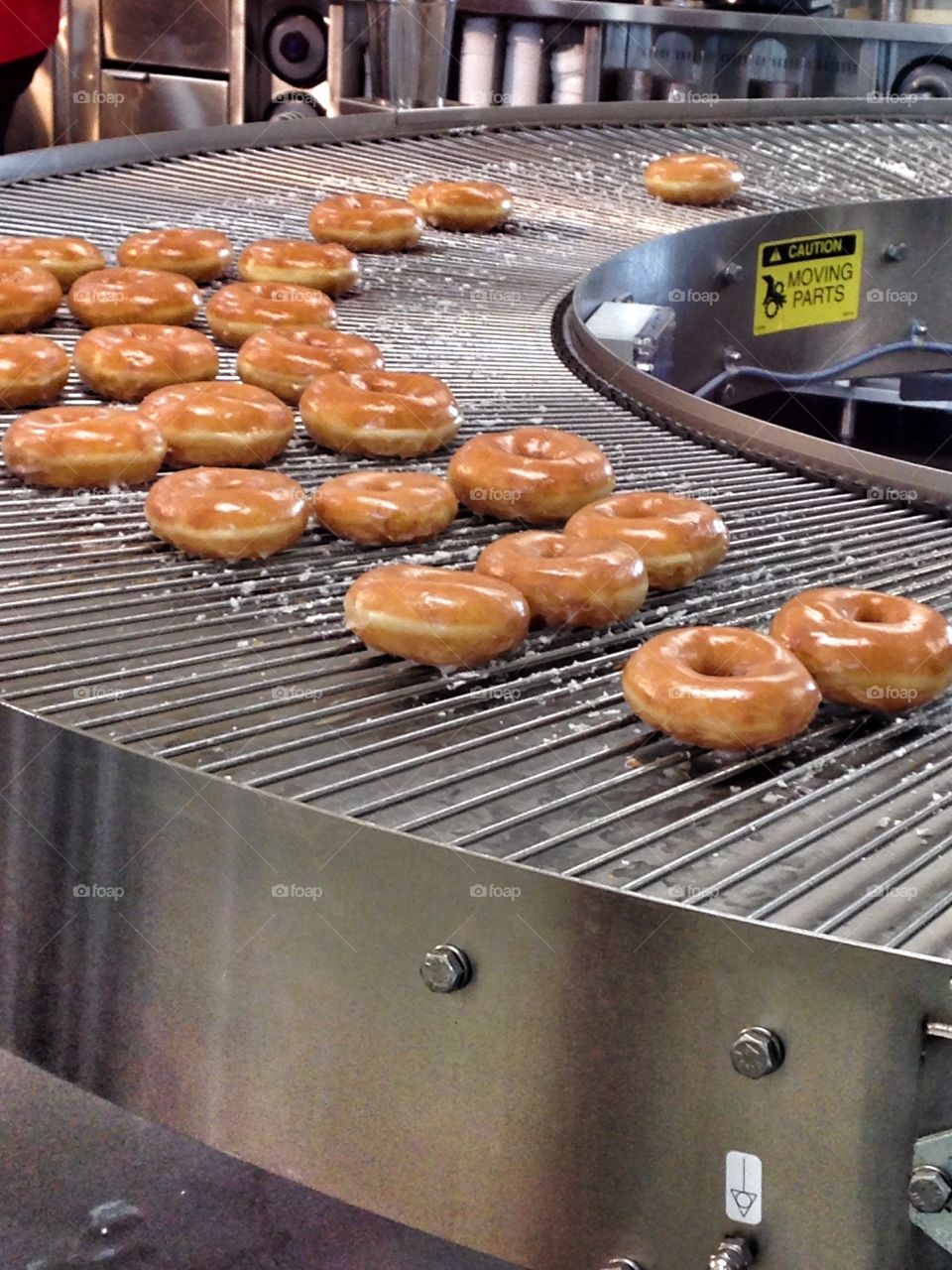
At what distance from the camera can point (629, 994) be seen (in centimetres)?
112

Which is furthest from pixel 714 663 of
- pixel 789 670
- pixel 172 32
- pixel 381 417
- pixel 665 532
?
pixel 172 32

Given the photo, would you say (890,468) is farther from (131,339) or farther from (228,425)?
(131,339)

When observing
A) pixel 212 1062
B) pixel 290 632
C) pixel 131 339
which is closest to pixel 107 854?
pixel 212 1062

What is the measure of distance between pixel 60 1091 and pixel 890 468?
157cm

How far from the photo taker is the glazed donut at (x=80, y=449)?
6.13ft

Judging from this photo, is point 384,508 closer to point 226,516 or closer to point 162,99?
point 226,516

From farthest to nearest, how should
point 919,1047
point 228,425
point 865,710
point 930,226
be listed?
point 930,226 < point 228,425 < point 865,710 < point 919,1047

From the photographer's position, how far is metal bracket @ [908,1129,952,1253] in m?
1.04

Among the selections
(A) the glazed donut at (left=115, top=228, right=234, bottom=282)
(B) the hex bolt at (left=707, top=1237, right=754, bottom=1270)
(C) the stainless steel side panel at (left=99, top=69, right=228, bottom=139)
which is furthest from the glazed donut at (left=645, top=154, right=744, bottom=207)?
(C) the stainless steel side panel at (left=99, top=69, right=228, bottom=139)

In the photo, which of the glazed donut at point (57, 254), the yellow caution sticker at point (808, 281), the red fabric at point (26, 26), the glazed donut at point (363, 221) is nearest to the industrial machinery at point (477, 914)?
the glazed donut at point (57, 254)

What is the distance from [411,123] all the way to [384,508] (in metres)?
2.52

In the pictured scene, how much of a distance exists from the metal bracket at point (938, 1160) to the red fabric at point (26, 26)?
5011 millimetres

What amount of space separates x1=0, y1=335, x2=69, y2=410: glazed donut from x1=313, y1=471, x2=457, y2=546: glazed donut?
1.70ft

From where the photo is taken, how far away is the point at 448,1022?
118 centimetres
